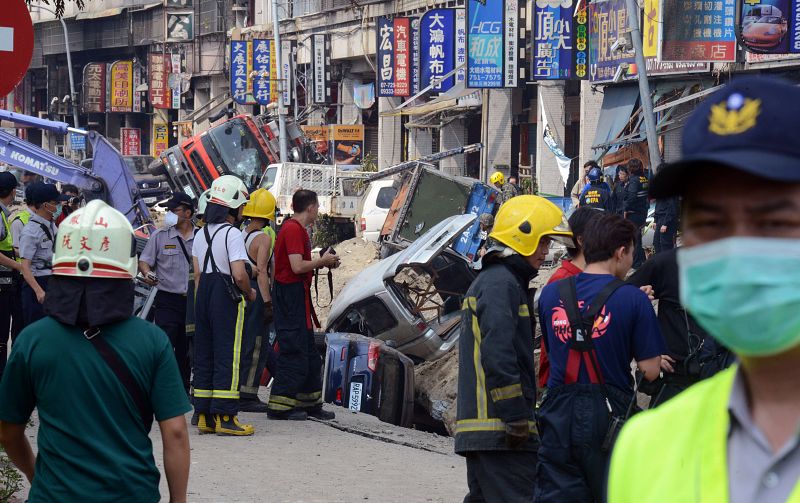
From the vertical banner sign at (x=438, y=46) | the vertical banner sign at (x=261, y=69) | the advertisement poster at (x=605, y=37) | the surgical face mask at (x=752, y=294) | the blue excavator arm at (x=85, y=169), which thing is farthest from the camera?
the vertical banner sign at (x=261, y=69)

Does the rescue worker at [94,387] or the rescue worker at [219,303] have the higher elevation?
the rescue worker at [94,387]

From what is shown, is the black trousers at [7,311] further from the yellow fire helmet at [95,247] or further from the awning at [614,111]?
the awning at [614,111]

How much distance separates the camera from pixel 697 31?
21.4 metres

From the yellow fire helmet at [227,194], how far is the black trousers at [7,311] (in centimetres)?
204

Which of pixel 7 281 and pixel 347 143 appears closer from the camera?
pixel 7 281

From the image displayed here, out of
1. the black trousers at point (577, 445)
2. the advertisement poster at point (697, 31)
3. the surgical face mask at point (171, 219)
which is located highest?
the advertisement poster at point (697, 31)

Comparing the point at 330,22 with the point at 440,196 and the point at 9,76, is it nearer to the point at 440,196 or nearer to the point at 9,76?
the point at 440,196

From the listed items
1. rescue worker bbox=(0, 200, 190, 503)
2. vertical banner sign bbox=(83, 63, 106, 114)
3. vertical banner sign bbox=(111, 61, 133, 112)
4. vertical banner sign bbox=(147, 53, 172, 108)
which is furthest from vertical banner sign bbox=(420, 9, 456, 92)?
vertical banner sign bbox=(83, 63, 106, 114)

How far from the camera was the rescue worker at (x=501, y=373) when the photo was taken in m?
5.04

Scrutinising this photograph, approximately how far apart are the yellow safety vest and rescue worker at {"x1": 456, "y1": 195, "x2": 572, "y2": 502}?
3336mm

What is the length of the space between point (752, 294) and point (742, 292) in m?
0.01

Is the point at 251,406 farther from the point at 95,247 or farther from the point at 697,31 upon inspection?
the point at 697,31

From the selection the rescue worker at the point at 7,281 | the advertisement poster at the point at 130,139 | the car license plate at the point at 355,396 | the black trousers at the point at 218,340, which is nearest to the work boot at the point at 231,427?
the black trousers at the point at 218,340

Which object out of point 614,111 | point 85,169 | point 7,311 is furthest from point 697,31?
point 7,311
